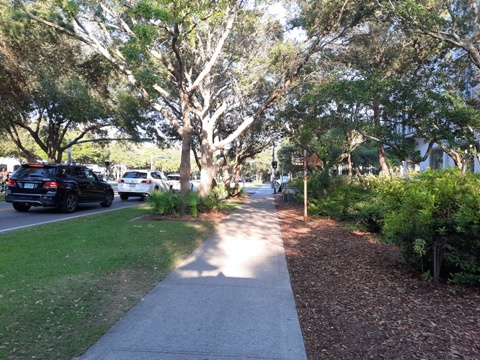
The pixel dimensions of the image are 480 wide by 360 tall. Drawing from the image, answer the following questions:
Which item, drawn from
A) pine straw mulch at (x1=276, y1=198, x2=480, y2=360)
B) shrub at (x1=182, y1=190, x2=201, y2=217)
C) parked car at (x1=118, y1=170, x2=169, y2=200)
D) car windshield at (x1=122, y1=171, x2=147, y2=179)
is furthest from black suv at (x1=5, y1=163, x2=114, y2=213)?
pine straw mulch at (x1=276, y1=198, x2=480, y2=360)

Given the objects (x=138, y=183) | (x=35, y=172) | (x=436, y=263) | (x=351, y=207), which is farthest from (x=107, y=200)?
(x=436, y=263)

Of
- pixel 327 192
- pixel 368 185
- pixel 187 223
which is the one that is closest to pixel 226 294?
pixel 187 223

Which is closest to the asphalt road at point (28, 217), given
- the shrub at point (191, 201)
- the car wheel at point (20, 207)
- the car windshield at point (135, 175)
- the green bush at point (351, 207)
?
the car wheel at point (20, 207)

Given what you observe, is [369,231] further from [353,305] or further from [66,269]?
[66,269]

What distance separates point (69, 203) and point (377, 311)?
12209mm

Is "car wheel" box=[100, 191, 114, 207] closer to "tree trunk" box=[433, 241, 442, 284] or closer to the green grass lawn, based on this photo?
the green grass lawn

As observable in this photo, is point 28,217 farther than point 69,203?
No

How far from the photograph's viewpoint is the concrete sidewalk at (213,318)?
3566mm

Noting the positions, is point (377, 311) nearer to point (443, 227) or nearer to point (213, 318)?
point (443, 227)

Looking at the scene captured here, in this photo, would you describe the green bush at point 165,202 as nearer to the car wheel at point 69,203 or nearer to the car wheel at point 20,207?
the car wheel at point 69,203

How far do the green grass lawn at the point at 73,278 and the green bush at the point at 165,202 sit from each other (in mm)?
2543

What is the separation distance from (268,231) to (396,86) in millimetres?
6309

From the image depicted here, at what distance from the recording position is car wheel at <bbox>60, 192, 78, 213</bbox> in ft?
44.9

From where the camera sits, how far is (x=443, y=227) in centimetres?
512
